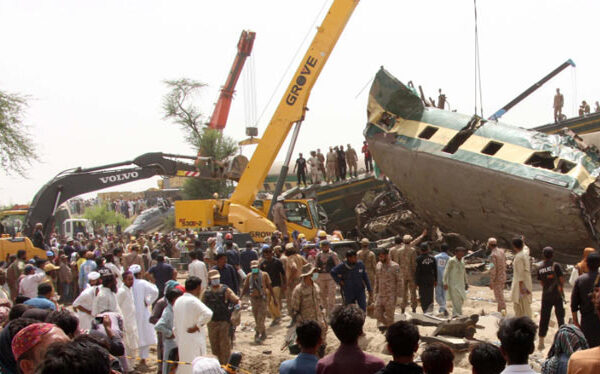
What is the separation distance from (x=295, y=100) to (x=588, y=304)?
13476mm

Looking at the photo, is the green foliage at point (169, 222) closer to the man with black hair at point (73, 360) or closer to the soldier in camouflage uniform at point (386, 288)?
the soldier in camouflage uniform at point (386, 288)

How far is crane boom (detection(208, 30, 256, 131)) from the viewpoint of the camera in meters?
36.2

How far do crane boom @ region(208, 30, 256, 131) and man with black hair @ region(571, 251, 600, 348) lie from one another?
31.4 m

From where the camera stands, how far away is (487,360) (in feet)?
12.3

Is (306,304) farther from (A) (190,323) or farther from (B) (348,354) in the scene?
(B) (348,354)

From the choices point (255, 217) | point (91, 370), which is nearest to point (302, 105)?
point (255, 217)

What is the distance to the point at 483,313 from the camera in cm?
1110

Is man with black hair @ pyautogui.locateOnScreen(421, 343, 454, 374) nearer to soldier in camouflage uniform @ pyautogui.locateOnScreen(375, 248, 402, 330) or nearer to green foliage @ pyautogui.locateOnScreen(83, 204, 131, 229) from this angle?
soldier in camouflage uniform @ pyautogui.locateOnScreen(375, 248, 402, 330)

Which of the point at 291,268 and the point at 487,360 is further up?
the point at 487,360

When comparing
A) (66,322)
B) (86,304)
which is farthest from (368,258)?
(66,322)

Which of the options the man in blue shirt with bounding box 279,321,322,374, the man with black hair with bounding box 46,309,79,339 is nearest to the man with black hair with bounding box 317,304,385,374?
the man in blue shirt with bounding box 279,321,322,374

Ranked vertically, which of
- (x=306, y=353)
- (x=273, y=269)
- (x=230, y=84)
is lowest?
(x=273, y=269)

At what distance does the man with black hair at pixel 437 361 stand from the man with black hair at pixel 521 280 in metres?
5.78

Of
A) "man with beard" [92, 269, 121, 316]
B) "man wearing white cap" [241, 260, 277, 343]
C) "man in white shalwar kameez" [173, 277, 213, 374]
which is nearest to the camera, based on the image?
"man in white shalwar kameez" [173, 277, 213, 374]
